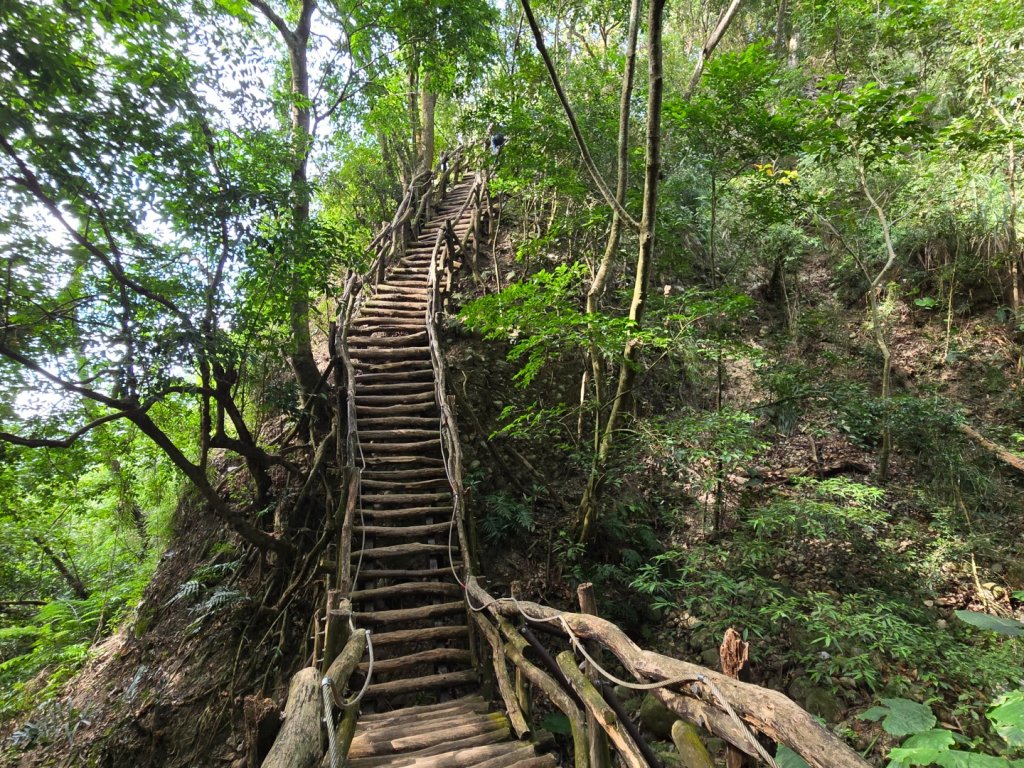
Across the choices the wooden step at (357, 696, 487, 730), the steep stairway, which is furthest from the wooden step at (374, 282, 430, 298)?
the wooden step at (357, 696, 487, 730)

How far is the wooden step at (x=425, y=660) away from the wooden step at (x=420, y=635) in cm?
13

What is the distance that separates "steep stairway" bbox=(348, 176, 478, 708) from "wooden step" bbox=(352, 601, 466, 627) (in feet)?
0.03

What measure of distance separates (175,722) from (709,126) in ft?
28.7

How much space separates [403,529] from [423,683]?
170 centimetres

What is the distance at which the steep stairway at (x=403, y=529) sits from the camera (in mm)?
4750

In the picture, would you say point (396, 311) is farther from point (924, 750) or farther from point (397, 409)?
point (924, 750)

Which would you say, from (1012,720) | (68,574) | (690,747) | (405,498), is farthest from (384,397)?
(68,574)

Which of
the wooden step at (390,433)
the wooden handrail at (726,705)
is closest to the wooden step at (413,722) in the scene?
the wooden handrail at (726,705)

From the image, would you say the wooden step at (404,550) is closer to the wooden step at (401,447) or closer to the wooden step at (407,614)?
the wooden step at (407,614)

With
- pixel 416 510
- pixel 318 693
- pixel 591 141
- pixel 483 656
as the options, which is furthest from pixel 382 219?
pixel 318 693

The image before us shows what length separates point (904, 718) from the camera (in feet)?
6.49

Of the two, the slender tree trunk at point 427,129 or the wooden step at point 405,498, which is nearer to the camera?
the wooden step at point 405,498

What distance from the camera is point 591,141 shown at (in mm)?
6500

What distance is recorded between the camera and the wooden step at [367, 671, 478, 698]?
14.4 feet
